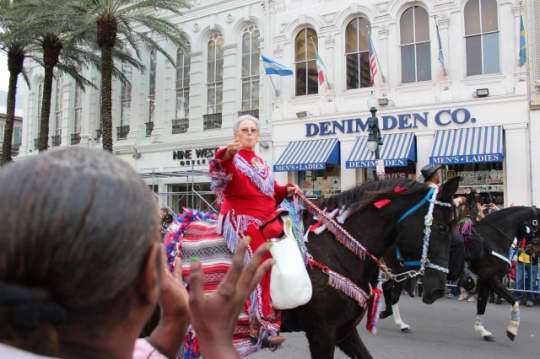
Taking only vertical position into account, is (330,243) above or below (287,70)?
below

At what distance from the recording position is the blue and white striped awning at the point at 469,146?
1316cm

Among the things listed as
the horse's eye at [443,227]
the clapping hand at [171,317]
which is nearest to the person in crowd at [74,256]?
the clapping hand at [171,317]

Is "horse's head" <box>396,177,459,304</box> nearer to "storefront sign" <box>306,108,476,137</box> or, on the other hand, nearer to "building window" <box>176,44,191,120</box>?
"storefront sign" <box>306,108,476,137</box>

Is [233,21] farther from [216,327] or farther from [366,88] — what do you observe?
[216,327]

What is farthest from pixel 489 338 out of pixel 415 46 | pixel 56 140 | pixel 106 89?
pixel 56 140

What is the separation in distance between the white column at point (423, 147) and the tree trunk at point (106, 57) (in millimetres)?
10910

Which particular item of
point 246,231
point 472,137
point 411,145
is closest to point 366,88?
point 411,145

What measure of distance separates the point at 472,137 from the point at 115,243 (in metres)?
14.6

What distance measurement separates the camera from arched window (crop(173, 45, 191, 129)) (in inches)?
796

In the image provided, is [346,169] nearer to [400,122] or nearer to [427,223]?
[400,122]

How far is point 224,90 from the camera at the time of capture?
1905 cm

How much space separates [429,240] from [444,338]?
149 inches

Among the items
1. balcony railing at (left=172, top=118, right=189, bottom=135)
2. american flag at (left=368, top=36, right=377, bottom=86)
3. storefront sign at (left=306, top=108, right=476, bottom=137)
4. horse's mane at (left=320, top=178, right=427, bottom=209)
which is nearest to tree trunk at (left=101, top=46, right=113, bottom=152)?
balcony railing at (left=172, top=118, right=189, bottom=135)

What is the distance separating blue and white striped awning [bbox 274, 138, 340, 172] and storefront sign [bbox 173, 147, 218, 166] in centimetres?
345
